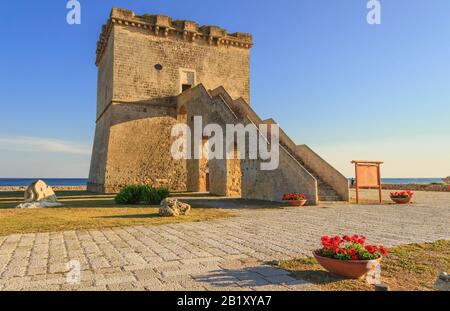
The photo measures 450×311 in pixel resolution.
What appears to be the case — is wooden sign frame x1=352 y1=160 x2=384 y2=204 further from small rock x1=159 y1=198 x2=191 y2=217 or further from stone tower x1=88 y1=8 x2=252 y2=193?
stone tower x1=88 y1=8 x2=252 y2=193

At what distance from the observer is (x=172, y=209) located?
9695 mm

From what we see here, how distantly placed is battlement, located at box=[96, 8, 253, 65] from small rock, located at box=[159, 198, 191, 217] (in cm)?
1672

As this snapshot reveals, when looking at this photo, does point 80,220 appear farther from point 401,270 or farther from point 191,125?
point 191,125

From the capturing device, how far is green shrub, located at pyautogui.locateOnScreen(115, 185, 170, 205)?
533 inches

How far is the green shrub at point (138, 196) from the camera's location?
44.4 ft

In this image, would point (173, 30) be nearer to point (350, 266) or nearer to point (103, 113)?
point (103, 113)

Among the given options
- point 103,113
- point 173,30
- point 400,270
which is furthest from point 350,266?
point 103,113

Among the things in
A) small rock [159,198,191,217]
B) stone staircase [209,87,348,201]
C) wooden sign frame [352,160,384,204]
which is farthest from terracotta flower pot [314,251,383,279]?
stone staircase [209,87,348,201]

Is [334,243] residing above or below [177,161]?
below

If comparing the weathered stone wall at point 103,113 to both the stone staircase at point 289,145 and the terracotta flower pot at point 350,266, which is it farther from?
the terracotta flower pot at point 350,266

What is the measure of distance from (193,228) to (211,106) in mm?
12024

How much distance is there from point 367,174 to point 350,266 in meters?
11.2

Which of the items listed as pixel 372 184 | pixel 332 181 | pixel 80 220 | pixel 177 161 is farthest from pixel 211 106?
pixel 80 220
